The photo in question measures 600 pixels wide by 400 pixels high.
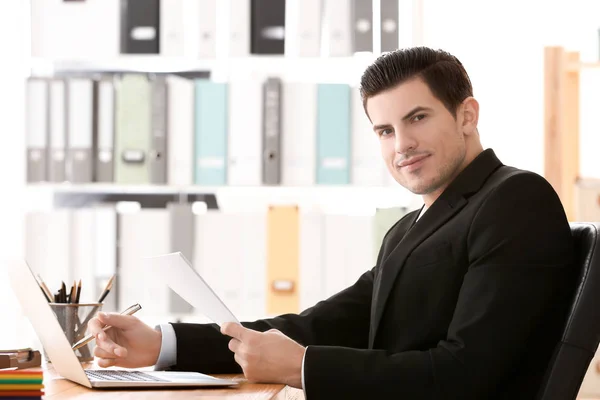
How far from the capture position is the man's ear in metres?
1.49

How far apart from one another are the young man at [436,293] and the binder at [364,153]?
1.05 metres

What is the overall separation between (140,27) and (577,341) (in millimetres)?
1935

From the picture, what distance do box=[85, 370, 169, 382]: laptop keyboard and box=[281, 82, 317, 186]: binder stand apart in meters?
1.34

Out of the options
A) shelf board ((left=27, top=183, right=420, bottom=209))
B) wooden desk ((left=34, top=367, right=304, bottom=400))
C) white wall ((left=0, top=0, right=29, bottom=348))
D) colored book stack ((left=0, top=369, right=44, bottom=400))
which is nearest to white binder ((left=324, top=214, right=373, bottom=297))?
shelf board ((left=27, top=183, right=420, bottom=209))

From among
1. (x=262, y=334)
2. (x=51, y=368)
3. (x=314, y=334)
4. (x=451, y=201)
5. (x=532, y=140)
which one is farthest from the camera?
(x=532, y=140)

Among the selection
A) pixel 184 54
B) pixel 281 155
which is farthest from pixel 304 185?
pixel 184 54

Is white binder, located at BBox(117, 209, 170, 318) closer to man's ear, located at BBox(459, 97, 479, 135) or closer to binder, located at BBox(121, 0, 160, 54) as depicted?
binder, located at BBox(121, 0, 160, 54)

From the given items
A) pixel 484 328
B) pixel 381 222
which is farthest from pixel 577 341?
pixel 381 222

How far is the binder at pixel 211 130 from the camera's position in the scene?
2686 mm

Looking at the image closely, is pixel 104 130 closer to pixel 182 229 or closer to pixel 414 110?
pixel 182 229

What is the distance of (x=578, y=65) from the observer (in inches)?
111

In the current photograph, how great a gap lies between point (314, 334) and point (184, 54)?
1.40 metres

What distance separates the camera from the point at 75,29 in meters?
2.75

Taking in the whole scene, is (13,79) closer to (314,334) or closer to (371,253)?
(371,253)
